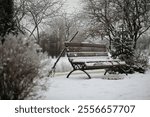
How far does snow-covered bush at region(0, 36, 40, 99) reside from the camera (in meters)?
5.12

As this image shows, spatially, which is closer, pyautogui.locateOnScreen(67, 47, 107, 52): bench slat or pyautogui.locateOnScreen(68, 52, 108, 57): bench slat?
pyautogui.locateOnScreen(68, 52, 108, 57): bench slat

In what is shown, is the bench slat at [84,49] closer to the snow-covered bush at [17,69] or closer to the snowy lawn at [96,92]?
the snowy lawn at [96,92]

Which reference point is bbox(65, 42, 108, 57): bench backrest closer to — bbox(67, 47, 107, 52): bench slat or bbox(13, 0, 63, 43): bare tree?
bbox(67, 47, 107, 52): bench slat

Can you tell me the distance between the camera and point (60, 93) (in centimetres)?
679

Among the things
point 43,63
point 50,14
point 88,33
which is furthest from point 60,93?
point 50,14

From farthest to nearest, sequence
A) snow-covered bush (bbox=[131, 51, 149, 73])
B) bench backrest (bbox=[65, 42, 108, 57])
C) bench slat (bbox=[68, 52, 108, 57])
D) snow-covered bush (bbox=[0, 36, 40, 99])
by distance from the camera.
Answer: snow-covered bush (bbox=[131, 51, 149, 73]) < bench backrest (bbox=[65, 42, 108, 57]) < bench slat (bbox=[68, 52, 108, 57]) < snow-covered bush (bbox=[0, 36, 40, 99])

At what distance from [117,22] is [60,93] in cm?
1520

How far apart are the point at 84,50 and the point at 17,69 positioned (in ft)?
18.7

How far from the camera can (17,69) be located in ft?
16.9

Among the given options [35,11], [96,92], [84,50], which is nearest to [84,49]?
[84,50]

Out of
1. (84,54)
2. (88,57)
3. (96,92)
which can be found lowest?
(96,92)

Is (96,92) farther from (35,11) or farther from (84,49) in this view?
(35,11)

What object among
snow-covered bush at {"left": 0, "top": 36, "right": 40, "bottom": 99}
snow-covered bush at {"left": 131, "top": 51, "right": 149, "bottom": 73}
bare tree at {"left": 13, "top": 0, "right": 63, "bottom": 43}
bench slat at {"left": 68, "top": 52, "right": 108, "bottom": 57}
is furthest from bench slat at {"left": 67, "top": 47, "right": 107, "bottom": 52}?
bare tree at {"left": 13, "top": 0, "right": 63, "bottom": 43}

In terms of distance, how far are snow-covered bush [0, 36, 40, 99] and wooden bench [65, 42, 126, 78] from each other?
4.00 m
